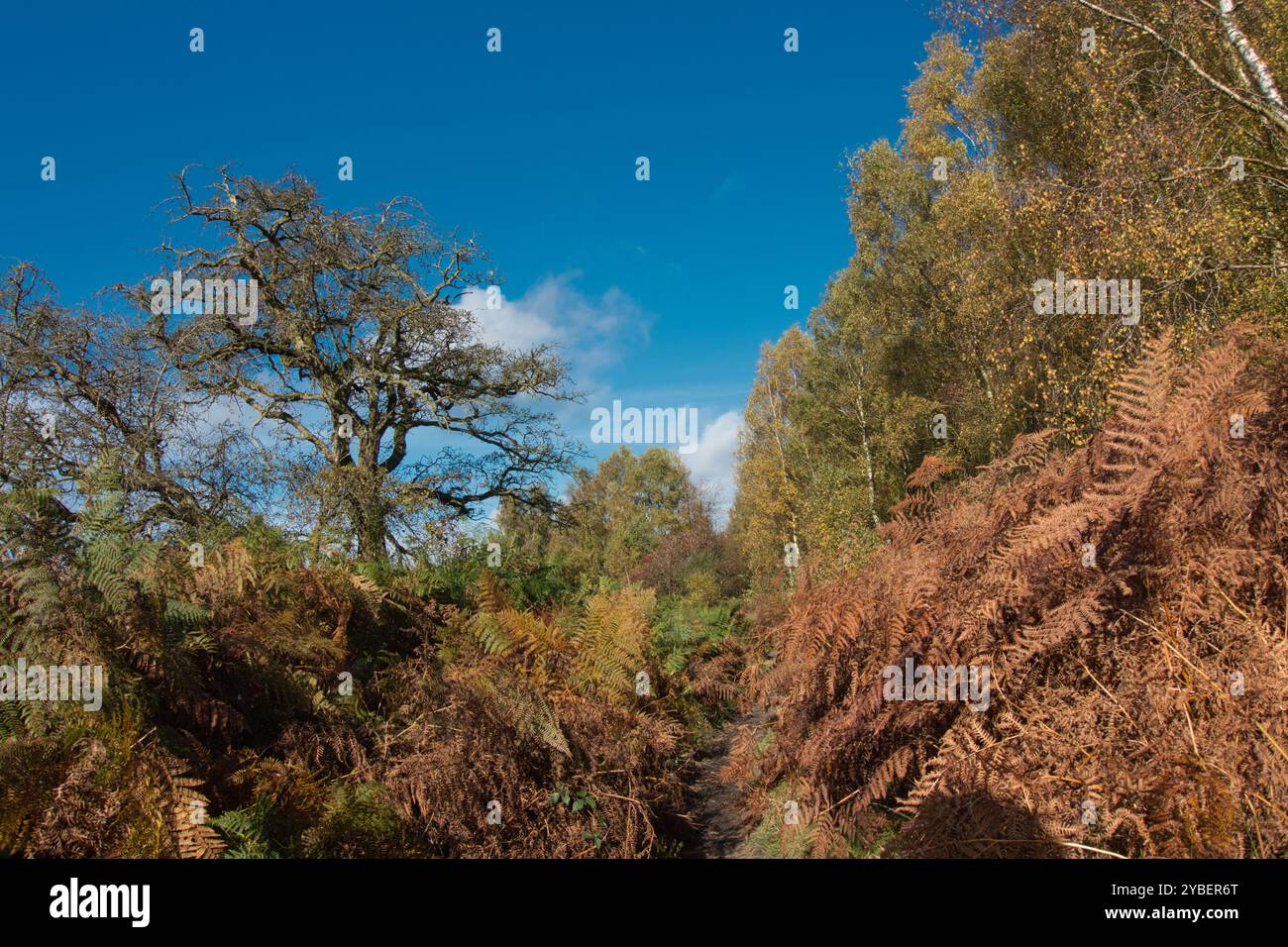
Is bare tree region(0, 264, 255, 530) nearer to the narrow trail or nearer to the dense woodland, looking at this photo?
the dense woodland

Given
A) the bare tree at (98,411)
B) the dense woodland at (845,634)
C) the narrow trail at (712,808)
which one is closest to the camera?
the dense woodland at (845,634)

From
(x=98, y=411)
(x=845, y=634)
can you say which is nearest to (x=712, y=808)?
(x=845, y=634)

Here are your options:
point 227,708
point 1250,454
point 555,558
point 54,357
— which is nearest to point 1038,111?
point 555,558

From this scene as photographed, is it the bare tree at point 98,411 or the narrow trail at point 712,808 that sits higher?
the bare tree at point 98,411

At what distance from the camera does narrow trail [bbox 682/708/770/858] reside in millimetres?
5129

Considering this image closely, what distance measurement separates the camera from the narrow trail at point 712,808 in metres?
5.13

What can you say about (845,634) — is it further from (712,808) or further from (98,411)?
(98,411)

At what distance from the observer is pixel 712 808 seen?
5906 mm

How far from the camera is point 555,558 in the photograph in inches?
487

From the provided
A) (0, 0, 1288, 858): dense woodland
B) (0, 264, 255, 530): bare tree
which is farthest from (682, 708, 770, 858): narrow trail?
(0, 264, 255, 530): bare tree

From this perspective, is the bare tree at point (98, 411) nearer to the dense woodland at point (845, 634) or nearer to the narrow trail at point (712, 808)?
the dense woodland at point (845, 634)

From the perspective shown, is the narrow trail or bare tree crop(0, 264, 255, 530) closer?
the narrow trail

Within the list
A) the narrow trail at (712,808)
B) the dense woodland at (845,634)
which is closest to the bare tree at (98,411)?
the dense woodland at (845,634)
